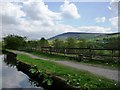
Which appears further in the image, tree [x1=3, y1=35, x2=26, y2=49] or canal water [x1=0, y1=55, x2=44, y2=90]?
tree [x1=3, y1=35, x2=26, y2=49]

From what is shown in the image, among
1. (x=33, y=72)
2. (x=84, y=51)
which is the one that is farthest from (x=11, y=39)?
(x=33, y=72)

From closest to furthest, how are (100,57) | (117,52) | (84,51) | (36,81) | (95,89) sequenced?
(95,89)
(36,81)
(117,52)
(100,57)
(84,51)

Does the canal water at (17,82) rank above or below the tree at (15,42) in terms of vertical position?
below

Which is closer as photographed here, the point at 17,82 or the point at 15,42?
the point at 17,82

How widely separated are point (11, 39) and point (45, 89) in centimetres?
9607

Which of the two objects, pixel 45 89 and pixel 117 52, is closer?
pixel 45 89

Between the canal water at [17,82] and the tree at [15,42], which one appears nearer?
the canal water at [17,82]

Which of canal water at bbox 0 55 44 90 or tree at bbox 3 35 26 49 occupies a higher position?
tree at bbox 3 35 26 49

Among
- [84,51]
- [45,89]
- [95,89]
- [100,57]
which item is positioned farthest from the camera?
[84,51]

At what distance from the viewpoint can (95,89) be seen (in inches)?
404

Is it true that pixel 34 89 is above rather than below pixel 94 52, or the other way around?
below

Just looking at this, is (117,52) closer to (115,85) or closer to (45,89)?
(45,89)

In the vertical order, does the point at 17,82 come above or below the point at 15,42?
below

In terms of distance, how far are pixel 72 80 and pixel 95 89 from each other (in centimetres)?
185
